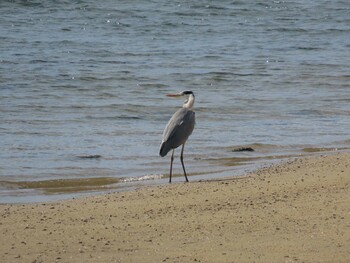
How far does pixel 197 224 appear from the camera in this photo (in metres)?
8.15

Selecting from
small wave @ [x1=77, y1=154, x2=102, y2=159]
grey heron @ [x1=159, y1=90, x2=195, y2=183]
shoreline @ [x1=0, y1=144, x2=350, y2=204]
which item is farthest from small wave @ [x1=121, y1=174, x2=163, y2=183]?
small wave @ [x1=77, y1=154, x2=102, y2=159]

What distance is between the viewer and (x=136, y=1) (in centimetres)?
3766

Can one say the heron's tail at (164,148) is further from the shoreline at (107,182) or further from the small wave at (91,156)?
the small wave at (91,156)

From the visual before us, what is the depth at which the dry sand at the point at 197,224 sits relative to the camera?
721cm

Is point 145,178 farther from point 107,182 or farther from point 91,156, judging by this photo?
point 91,156

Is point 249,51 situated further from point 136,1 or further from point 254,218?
point 254,218

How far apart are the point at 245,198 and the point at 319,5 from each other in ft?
106

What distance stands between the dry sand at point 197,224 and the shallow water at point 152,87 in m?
1.27

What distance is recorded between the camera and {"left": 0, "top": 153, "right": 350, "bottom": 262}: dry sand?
7215 mm

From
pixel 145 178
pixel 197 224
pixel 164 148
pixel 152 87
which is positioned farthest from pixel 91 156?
pixel 152 87

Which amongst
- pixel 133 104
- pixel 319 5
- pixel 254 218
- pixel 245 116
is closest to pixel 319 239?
pixel 254 218

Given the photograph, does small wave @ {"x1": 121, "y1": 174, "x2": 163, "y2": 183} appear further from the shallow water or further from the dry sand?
the dry sand

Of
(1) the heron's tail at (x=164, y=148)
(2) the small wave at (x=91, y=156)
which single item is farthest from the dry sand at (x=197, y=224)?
(2) the small wave at (x=91, y=156)

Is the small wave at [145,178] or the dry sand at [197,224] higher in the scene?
the dry sand at [197,224]
